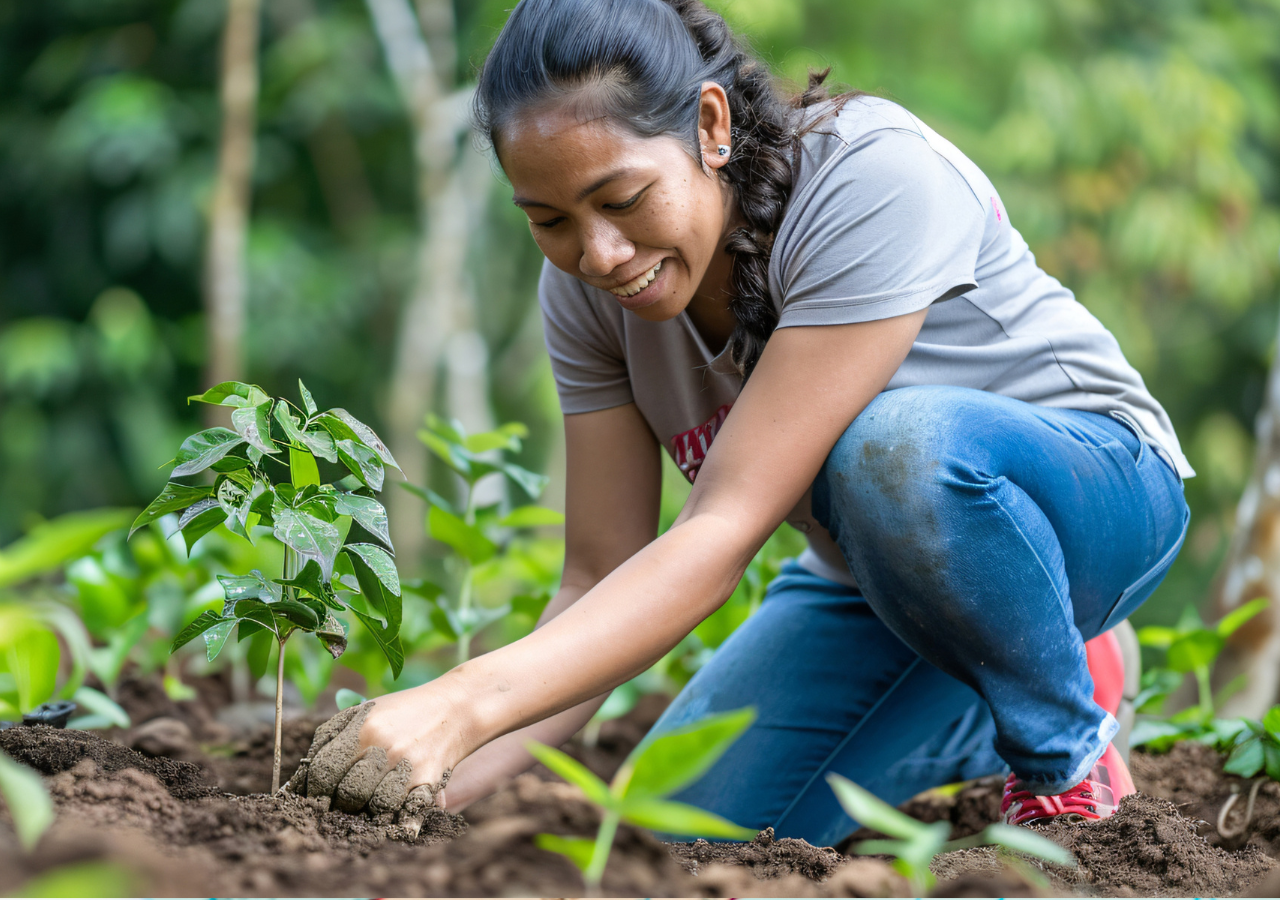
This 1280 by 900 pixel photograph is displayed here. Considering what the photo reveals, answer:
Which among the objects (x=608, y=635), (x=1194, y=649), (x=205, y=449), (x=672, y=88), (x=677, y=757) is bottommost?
(x=1194, y=649)

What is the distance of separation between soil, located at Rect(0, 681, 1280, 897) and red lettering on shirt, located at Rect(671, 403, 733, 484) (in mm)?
519

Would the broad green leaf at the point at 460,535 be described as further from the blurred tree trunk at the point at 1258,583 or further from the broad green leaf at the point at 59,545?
the blurred tree trunk at the point at 1258,583

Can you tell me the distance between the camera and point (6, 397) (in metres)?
4.82

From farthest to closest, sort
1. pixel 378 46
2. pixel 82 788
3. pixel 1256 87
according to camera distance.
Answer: pixel 378 46
pixel 1256 87
pixel 82 788

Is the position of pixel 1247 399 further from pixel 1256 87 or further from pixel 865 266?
pixel 865 266

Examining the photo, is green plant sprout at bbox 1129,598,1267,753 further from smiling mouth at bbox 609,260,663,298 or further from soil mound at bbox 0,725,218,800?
Answer: soil mound at bbox 0,725,218,800

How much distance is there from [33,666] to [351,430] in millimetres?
475

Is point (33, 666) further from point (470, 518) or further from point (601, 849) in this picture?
point (601, 849)

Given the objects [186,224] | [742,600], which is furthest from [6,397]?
[742,600]

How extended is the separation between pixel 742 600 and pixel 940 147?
892 mm

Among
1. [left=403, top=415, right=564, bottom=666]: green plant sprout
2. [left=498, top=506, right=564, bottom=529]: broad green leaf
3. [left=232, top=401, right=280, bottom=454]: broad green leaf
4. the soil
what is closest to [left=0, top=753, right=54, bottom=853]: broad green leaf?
the soil

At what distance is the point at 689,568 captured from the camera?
942 mm

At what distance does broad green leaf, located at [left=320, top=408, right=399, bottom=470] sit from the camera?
86cm

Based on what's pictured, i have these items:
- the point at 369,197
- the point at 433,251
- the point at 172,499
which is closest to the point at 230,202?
the point at 433,251
